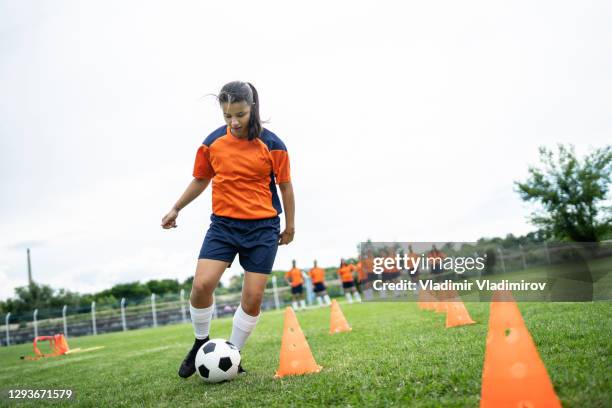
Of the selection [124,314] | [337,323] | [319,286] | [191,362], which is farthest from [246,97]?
[124,314]

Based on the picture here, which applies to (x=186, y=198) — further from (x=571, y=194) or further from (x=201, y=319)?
(x=571, y=194)

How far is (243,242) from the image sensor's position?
388 cm

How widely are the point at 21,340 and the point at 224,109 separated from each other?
108 ft

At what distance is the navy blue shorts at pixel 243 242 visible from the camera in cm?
386

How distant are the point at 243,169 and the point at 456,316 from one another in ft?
13.1

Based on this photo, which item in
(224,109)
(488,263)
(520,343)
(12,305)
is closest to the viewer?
(520,343)

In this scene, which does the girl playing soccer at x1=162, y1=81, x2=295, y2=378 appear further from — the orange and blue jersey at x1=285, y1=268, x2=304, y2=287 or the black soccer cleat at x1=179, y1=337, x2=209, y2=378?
the orange and blue jersey at x1=285, y1=268, x2=304, y2=287

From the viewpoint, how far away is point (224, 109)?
373cm

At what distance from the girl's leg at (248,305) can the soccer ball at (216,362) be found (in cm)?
30

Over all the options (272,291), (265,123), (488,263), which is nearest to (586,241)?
(488,263)

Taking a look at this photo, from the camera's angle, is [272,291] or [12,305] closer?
[272,291]

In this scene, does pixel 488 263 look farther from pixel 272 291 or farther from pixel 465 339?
pixel 465 339

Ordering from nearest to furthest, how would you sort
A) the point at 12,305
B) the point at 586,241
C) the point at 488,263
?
1. the point at 488,263
2. the point at 586,241
3. the point at 12,305

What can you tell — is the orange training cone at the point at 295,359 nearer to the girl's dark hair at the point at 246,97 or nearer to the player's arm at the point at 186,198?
the player's arm at the point at 186,198
